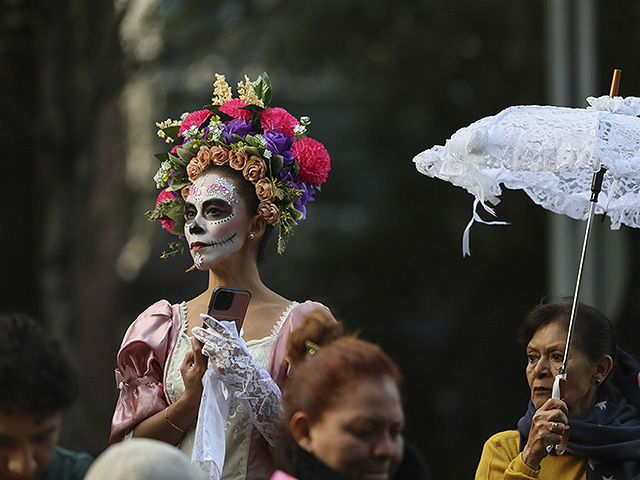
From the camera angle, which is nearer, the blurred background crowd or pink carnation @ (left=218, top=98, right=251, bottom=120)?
pink carnation @ (left=218, top=98, right=251, bottom=120)

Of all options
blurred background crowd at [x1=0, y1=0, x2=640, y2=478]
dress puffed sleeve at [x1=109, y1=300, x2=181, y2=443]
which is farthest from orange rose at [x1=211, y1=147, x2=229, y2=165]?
blurred background crowd at [x1=0, y1=0, x2=640, y2=478]

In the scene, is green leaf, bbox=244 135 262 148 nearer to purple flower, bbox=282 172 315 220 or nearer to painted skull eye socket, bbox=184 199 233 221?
purple flower, bbox=282 172 315 220

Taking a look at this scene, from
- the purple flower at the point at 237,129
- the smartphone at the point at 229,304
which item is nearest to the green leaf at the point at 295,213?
the purple flower at the point at 237,129

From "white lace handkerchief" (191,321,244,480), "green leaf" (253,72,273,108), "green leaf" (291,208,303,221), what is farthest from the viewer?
"green leaf" (253,72,273,108)

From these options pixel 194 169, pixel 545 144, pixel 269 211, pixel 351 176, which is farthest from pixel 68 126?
pixel 545 144

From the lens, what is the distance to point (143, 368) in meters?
4.07

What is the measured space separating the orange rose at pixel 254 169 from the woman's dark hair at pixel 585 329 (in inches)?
44.6

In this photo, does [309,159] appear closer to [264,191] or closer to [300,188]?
[300,188]

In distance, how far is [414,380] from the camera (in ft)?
39.0

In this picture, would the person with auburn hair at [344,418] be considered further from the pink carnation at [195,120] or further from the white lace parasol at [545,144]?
the pink carnation at [195,120]

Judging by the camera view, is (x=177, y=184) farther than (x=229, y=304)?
Yes

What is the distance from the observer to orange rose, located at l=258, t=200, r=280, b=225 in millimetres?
4102

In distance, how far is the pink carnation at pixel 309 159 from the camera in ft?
13.9

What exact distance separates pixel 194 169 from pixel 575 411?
5.46 feet
